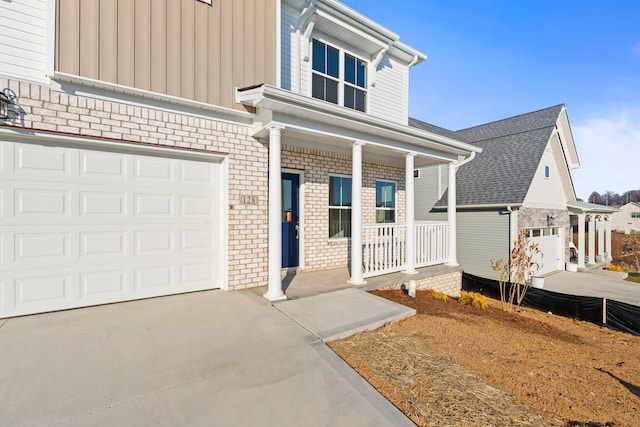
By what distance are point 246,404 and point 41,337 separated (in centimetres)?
251

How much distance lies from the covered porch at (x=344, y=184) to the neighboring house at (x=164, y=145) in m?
0.03

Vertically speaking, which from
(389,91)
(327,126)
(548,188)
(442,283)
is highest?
(389,91)

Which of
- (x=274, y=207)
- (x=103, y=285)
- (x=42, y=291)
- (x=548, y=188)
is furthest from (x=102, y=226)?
(x=548, y=188)

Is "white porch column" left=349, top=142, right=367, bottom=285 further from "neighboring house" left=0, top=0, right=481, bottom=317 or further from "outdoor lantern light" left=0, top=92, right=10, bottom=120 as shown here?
"outdoor lantern light" left=0, top=92, right=10, bottom=120

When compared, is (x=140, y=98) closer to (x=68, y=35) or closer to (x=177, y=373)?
(x=68, y=35)

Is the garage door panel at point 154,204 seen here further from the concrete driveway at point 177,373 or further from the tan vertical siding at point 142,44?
the tan vertical siding at point 142,44

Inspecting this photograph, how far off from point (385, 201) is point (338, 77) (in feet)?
11.0

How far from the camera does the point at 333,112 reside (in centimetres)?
459

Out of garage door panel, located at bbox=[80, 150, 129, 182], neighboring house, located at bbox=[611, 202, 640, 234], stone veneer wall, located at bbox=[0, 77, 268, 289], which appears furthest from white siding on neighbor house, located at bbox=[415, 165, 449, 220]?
neighboring house, located at bbox=[611, 202, 640, 234]

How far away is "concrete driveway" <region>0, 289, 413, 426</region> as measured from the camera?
1.94m

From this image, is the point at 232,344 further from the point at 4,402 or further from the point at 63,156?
the point at 63,156

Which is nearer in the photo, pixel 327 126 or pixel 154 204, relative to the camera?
pixel 154 204

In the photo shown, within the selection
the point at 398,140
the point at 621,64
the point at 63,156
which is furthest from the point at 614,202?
the point at 63,156

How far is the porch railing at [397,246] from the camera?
18.8 feet
